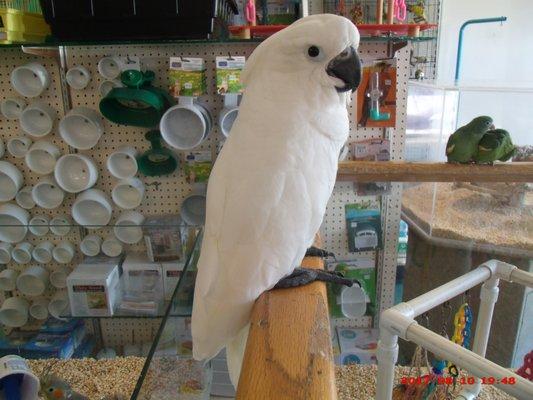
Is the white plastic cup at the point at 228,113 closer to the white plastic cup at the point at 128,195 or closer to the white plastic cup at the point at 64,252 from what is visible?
the white plastic cup at the point at 128,195

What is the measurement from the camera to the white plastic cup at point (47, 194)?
1352mm

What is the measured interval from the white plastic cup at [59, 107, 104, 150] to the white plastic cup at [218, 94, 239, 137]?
43 centimetres

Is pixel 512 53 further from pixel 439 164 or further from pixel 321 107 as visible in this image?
pixel 321 107

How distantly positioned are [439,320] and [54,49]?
1.61m

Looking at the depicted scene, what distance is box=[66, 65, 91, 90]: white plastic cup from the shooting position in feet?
4.17

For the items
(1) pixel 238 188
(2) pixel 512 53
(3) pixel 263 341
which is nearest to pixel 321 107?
(1) pixel 238 188

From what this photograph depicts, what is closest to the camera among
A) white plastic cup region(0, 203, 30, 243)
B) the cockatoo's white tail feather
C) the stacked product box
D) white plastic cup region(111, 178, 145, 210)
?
the cockatoo's white tail feather

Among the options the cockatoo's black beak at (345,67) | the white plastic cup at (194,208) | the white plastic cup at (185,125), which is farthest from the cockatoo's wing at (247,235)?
the white plastic cup at (194,208)

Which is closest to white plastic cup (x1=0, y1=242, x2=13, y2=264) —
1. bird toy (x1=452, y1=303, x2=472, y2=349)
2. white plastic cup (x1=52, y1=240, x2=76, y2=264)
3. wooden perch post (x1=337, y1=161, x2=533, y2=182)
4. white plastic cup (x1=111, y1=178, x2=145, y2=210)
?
white plastic cup (x1=52, y1=240, x2=76, y2=264)

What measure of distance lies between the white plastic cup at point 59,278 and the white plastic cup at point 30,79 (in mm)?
594

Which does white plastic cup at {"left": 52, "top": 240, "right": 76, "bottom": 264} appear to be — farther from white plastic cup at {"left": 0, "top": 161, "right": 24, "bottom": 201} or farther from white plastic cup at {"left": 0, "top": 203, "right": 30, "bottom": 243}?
white plastic cup at {"left": 0, "top": 161, "right": 24, "bottom": 201}

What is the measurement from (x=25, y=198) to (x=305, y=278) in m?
1.13

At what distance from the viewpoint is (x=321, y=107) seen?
0.78 meters

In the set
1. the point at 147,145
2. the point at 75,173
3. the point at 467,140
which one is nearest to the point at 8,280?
the point at 75,173
